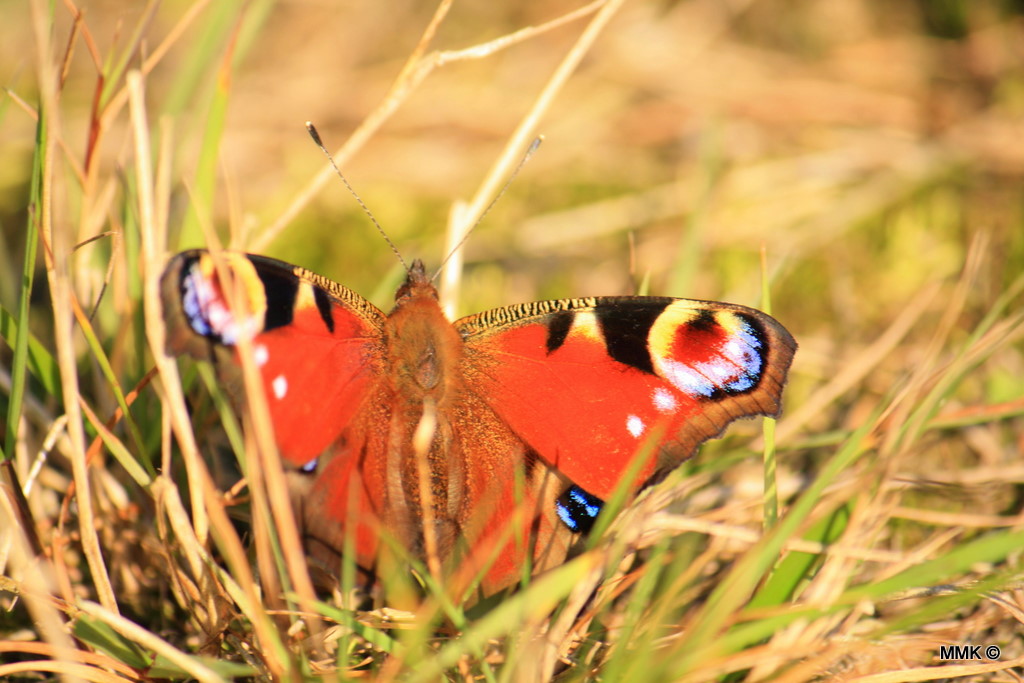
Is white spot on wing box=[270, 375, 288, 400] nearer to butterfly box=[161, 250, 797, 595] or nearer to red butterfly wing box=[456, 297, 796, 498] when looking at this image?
butterfly box=[161, 250, 797, 595]

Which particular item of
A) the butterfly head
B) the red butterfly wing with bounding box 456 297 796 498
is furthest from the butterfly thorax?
the red butterfly wing with bounding box 456 297 796 498

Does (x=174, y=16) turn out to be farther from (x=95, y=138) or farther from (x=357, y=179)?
(x=95, y=138)

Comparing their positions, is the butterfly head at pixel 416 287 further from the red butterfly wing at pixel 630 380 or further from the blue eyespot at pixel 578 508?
the blue eyespot at pixel 578 508

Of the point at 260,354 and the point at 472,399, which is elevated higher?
the point at 260,354

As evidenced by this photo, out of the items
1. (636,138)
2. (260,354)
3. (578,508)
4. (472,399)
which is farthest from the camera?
(636,138)

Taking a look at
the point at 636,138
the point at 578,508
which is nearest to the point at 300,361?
the point at 578,508

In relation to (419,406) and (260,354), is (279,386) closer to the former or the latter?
(260,354)

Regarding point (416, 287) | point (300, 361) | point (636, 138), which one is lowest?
point (300, 361)

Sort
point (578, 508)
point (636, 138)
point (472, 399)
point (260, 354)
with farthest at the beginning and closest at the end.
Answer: point (636, 138) → point (472, 399) → point (578, 508) → point (260, 354)
